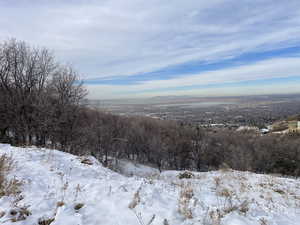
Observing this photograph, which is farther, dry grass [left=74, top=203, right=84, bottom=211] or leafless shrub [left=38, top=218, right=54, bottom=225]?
dry grass [left=74, top=203, right=84, bottom=211]

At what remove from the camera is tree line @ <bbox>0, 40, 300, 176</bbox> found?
16703mm

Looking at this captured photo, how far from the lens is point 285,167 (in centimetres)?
3209

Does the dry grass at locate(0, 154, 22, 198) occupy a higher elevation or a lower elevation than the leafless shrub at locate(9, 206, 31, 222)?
higher

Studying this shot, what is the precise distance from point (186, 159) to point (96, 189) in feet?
111

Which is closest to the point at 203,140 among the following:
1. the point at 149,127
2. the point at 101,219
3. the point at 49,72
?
the point at 149,127

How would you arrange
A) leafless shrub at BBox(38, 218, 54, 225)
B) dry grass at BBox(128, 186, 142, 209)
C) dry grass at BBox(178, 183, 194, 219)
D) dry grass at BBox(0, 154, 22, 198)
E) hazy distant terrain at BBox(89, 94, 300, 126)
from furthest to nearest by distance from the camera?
hazy distant terrain at BBox(89, 94, 300, 126) → dry grass at BBox(0, 154, 22, 198) → dry grass at BBox(128, 186, 142, 209) → dry grass at BBox(178, 183, 194, 219) → leafless shrub at BBox(38, 218, 54, 225)

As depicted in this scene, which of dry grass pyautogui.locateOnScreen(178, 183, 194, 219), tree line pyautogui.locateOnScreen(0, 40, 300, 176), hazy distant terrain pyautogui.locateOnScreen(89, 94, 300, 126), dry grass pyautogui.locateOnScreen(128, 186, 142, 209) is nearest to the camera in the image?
dry grass pyautogui.locateOnScreen(178, 183, 194, 219)

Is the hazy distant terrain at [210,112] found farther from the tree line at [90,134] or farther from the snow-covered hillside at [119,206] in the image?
the snow-covered hillside at [119,206]

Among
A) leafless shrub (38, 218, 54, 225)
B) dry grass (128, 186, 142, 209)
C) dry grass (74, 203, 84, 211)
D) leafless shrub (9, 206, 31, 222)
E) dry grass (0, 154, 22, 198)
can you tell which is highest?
dry grass (0, 154, 22, 198)

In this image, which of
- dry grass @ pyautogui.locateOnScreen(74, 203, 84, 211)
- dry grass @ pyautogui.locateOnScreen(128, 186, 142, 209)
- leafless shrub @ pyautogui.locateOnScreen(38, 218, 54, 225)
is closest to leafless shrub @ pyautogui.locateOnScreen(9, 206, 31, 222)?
leafless shrub @ pyautogui.locateOnScreen(38, 218, 54, 225)

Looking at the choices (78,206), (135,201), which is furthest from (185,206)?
(78,206)

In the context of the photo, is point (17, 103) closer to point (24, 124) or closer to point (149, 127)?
point (24, 124)

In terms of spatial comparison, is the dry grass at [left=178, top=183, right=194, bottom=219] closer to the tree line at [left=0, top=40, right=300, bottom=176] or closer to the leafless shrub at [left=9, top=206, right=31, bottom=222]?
the leafless shrub at [left=9, top=206, right=31, bottom=222]

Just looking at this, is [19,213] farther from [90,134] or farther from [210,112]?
[210,112]
